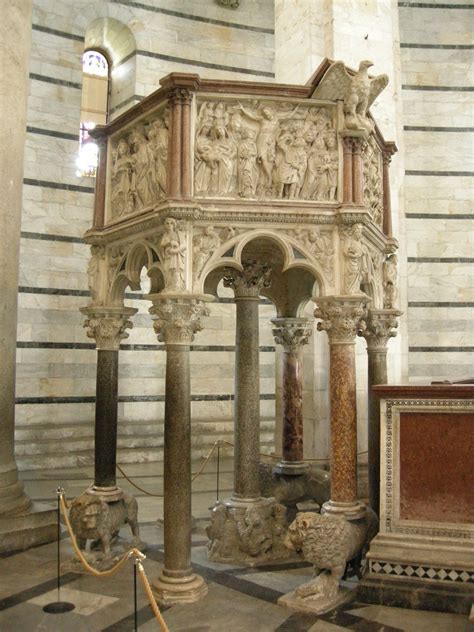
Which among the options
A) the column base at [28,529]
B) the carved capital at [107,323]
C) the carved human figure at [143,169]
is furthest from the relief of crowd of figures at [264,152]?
the column base at [28,529]

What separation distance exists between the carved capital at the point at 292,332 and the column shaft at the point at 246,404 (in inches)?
32.0

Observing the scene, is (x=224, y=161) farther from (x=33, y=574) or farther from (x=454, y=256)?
(x=454, y=256)

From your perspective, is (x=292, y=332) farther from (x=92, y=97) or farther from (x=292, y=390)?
(x=92, y=97)

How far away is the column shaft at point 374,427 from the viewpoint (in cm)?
650

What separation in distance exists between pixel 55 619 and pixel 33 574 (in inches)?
43.3

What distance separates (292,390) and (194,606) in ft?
10.4

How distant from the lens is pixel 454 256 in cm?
1274

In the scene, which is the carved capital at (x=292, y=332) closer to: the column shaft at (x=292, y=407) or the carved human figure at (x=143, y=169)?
the column shaft at (x=292, y=407)

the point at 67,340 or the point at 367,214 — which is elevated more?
the point at 367,214

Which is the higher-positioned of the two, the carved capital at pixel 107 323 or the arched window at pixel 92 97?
the arched window at pixel 92 97

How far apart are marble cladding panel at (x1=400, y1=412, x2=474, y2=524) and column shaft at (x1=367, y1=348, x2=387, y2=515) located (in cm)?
101

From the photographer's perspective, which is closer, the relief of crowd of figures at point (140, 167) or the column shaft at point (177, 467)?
the column shaft at point (177, 467)

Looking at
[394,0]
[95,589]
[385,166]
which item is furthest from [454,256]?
[95,589]

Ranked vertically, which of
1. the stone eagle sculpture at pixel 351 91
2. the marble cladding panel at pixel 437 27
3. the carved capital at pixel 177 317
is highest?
the marble cladding panel at pixel 437 27
